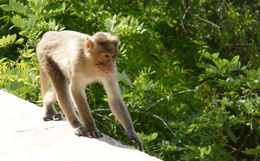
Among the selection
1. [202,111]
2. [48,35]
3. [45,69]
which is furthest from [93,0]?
[202,111]

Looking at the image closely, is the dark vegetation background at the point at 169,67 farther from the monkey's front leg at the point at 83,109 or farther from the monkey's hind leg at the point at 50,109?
the monkey's front leg at the point at 83,109

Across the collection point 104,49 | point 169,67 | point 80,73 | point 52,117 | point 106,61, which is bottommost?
point 52,117

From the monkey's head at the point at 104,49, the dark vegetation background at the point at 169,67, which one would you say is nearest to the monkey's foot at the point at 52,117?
the dark vegetation background at the point at 169,67

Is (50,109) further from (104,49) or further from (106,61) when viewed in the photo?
(104,49)

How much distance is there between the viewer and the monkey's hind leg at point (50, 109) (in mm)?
5453

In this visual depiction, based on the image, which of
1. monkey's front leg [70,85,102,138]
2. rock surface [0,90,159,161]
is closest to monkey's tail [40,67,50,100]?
rock surface [0,90,159,161]

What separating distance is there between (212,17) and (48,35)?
3840 millimetres

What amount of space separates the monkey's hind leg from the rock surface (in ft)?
0.32

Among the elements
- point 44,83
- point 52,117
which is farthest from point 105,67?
point 44,83

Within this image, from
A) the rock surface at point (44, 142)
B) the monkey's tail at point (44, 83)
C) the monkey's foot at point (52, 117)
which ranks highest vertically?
the monkey's tail at point (44, 83)

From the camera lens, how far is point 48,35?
19.0ft

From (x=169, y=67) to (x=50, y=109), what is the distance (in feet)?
8.15

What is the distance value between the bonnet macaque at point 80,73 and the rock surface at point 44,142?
0.22m

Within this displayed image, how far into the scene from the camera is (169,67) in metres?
7.20
